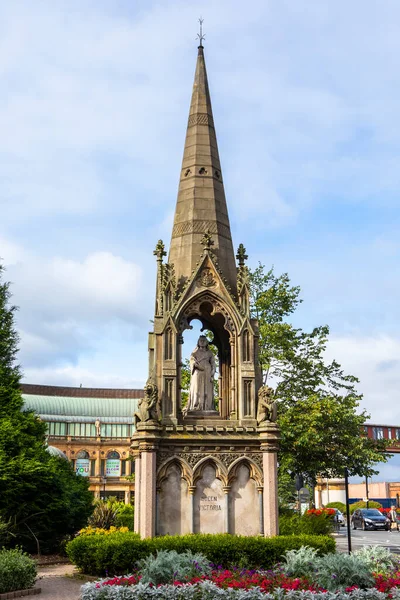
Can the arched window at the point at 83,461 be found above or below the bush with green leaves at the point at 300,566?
above

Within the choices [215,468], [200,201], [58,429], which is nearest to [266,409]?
[215,468]

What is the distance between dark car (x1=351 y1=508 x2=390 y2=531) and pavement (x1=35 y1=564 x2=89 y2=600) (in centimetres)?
3598

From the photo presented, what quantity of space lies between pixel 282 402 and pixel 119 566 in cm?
1640

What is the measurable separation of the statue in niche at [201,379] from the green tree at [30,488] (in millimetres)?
10520

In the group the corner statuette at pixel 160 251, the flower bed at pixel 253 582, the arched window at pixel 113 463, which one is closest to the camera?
the flower bed at pixel 253 582

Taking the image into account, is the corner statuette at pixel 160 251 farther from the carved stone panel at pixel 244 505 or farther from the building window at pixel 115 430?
the building window at pixel 115 430

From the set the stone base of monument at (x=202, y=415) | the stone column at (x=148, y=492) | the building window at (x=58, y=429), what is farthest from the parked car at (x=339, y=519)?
the building window at (x=58, y=429)

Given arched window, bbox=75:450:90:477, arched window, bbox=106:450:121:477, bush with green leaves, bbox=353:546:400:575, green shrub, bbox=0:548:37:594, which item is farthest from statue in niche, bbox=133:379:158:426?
arched window, bbox=106:450:121:477

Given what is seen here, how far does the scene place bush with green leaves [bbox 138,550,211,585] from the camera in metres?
13.1

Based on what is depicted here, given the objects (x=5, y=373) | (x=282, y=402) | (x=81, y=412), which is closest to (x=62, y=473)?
(x=5, y=373)

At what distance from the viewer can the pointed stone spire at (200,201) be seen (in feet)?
64.6

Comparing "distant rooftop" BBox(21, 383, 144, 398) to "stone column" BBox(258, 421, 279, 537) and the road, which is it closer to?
the road

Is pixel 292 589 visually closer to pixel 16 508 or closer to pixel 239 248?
pixel 239 248

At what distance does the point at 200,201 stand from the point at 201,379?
5.03m
